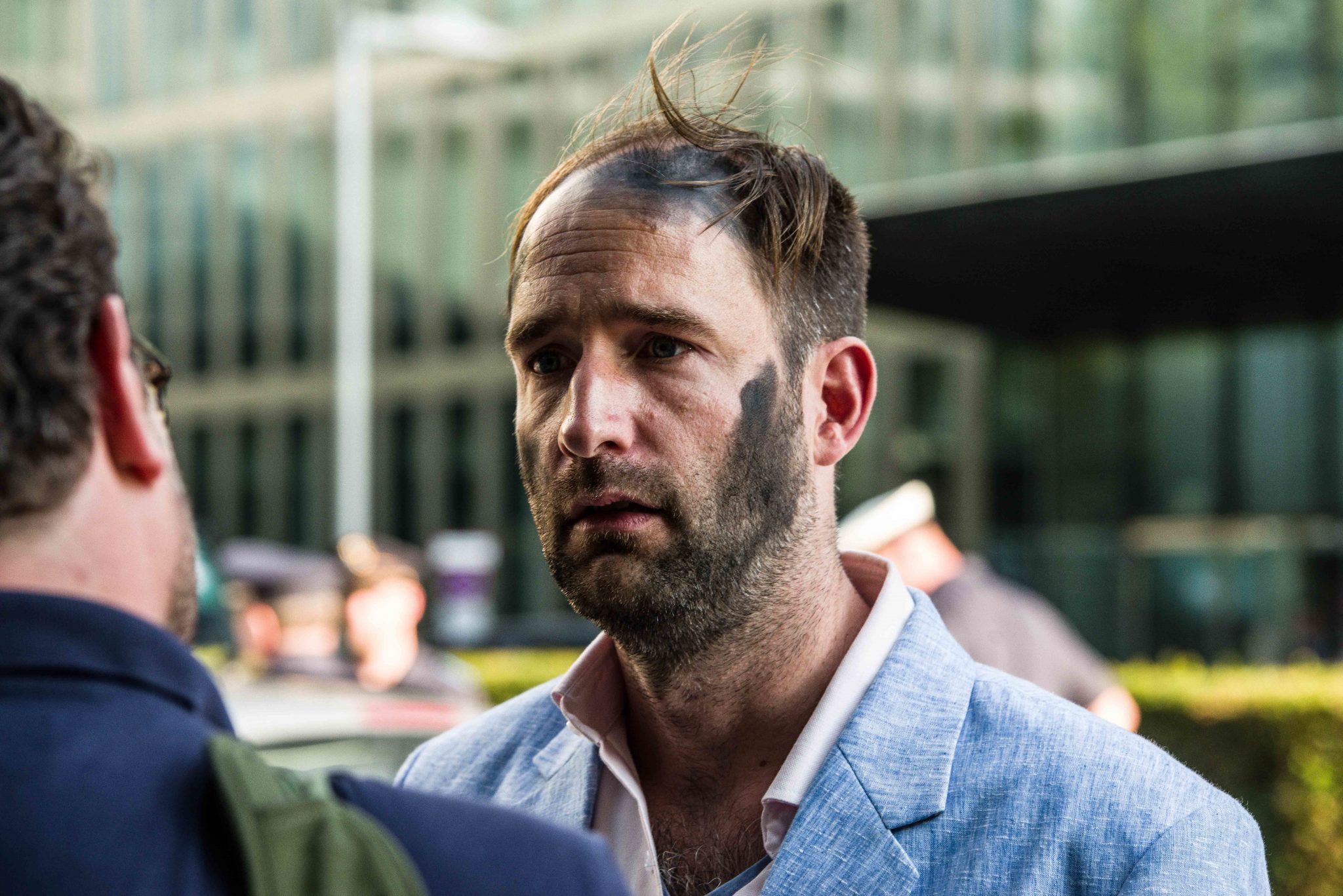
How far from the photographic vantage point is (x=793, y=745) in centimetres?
220

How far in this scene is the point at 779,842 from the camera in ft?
6.82

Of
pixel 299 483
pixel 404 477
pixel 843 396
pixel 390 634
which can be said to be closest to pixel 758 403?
pixel 843 396

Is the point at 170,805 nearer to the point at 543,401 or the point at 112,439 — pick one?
the point at 112,439

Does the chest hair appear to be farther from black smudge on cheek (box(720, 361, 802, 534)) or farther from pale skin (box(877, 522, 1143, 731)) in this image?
pale skin (box(877, 522, 1143, 731))

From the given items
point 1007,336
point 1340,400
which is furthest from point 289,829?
point 1007,336

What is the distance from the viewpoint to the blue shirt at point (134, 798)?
115 centimetres

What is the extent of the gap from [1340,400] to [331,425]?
19637mm

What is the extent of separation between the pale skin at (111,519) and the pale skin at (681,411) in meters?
0.87

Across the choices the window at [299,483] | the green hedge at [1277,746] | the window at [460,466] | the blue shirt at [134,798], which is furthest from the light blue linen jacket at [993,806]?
the window at [299,483]

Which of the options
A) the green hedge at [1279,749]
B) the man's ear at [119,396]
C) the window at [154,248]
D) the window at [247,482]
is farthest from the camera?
the window at [154,248]

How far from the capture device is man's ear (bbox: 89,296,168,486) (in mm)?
1268

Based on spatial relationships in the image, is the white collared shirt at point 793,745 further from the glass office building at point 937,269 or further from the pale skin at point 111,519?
the glass office building at point 937,269

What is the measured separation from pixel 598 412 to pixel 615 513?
13cm

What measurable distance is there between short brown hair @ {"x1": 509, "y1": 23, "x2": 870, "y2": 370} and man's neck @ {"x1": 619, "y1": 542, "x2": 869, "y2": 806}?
1.10 ft
